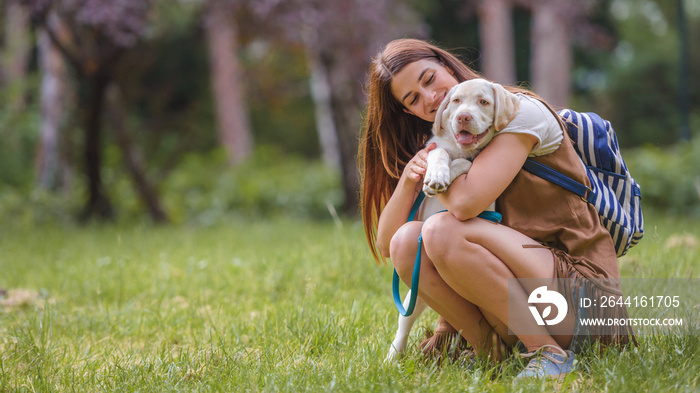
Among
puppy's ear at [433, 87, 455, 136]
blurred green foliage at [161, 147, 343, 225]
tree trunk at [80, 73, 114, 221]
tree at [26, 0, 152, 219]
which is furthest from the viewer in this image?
blurred green foliage at [161, 147, 343, 225]

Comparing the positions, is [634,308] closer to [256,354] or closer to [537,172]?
[537,172]

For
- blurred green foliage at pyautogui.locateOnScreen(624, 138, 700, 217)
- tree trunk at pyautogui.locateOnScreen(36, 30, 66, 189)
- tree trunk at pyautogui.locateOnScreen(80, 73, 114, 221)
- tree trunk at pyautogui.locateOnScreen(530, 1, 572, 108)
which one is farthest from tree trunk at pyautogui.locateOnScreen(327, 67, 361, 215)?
tree trunk at pyautogui.locateOnScreen(530, 1, 572, 108)

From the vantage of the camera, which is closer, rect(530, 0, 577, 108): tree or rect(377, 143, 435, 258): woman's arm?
rect(377, 143, 435, 258): woman's arm

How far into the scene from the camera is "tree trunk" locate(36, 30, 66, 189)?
9945mm

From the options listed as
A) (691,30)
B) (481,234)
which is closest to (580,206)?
(481,234)

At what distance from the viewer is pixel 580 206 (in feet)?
7.21

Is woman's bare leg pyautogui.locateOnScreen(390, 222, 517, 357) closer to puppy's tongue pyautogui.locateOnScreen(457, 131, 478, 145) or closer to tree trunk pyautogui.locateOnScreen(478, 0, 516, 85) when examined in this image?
puppy's tongue pyautogui.locateOnScreen(457, 131, 478, 145)

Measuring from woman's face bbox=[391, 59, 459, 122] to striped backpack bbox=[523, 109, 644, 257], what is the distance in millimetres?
440

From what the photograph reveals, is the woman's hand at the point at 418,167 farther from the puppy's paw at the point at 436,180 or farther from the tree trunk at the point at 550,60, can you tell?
the tree trunk at the point at 550,60

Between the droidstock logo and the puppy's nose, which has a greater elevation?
the puppy's nose

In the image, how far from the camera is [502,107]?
2.09m

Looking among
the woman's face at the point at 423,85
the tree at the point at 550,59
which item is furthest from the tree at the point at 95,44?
the tree at the point at 550,59

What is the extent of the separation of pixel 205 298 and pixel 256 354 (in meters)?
1.27

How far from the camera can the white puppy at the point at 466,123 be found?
2090mm
